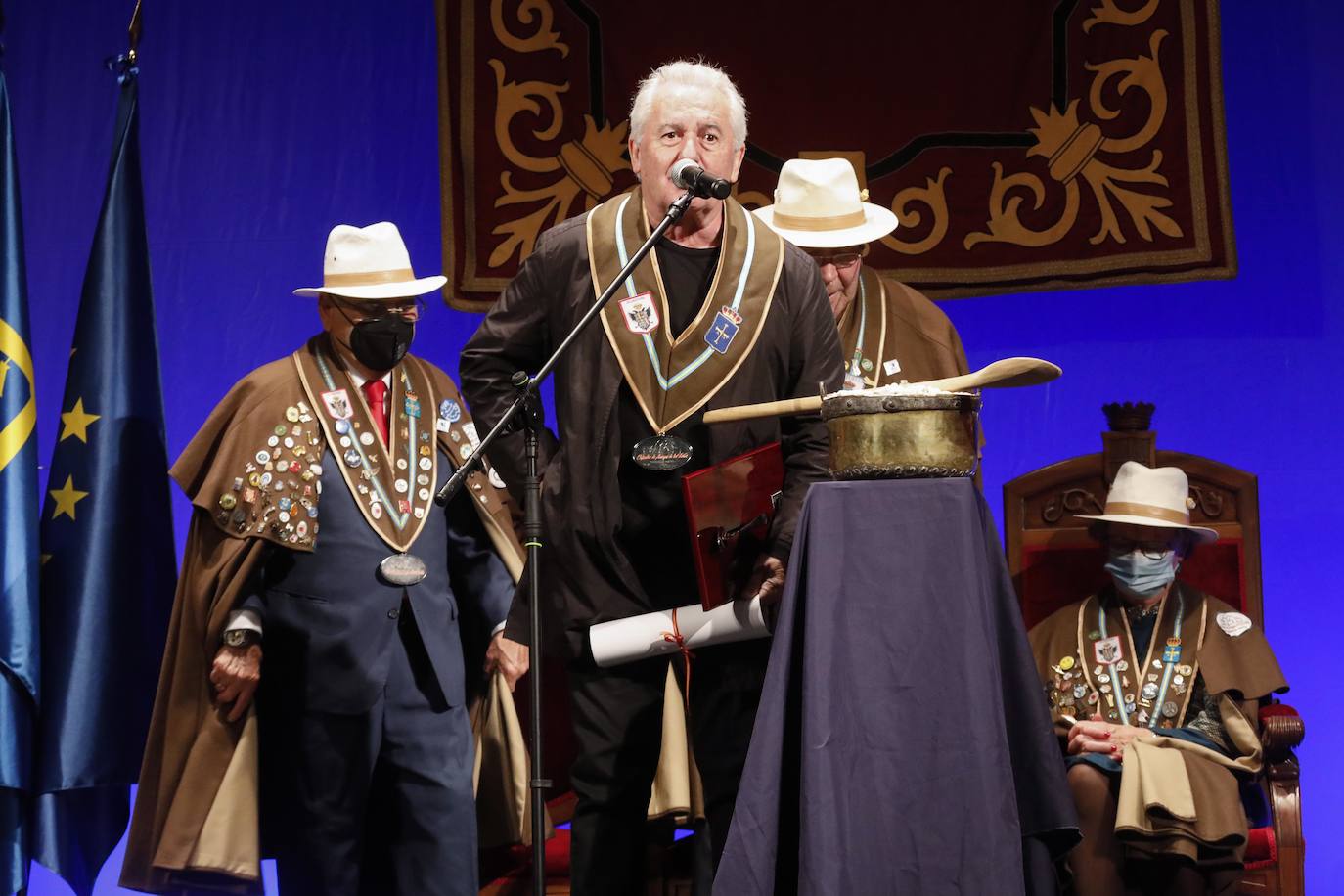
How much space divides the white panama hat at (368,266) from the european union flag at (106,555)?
62 cm

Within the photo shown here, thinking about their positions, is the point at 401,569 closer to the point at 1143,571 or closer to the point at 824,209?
the point at 824,209

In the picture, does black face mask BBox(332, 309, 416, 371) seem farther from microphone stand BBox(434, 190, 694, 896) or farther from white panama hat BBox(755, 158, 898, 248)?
microphone stand BBox(434, 190, 694, 896)

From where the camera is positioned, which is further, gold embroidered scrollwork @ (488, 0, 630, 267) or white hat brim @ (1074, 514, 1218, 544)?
gold embroidered scrollwork @ (488, 0, 630, 267)

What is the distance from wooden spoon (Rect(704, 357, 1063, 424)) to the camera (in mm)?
2471

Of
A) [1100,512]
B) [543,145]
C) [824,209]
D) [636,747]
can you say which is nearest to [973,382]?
[636,747]

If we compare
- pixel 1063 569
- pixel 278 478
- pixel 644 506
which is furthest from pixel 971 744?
pixel 1063 569

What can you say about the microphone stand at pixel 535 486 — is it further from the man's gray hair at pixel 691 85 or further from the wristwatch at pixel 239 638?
the wristwatch at pixel 239 638

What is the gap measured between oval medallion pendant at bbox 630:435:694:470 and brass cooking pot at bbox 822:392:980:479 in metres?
0.38

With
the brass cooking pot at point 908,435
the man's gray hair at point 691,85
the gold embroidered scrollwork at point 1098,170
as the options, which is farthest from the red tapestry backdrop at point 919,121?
the brass cooking pot at point 908,435

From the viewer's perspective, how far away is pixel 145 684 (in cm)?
404

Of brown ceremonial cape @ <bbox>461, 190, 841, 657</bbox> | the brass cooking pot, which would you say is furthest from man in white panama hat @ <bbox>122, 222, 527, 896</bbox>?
the brass cooking pot

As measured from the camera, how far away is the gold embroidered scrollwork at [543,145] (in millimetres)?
4906

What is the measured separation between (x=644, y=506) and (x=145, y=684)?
1741mm

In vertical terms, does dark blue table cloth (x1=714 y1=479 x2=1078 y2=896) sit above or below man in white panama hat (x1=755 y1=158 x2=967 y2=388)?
below
